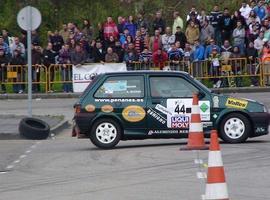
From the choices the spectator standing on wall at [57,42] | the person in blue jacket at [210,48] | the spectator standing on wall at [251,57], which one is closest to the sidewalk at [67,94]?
the spectator standing on wall at [251,57]

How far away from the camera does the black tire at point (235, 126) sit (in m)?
17.8

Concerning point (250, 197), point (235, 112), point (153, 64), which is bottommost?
point (250, 197)

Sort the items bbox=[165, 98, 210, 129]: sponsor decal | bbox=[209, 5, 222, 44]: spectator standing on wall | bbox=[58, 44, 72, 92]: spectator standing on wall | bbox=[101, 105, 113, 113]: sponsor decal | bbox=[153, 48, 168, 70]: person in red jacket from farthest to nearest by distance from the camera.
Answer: bbox=[209, 5, 222, 44]: spectator standing on wall
bbox=[58, 44, 72, 92]: spectator standing on wall
bbox=[153, 48, 168, 70]: person in red jacket
bbox=[101, 105, 113, 113]: sponsor decal
bbox=[165, 98, 210, 129]: sponsor decal

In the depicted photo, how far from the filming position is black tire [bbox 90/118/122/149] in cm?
1778

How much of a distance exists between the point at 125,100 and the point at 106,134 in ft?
2.68

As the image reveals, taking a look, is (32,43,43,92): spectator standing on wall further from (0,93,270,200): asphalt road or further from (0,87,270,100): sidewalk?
(0,93,270,200): asphalt road

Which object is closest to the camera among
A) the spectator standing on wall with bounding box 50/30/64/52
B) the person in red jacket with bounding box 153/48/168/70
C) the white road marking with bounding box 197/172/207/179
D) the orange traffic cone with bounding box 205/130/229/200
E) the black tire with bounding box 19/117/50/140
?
the orange traffic cone with bounding box 205/130/229/200

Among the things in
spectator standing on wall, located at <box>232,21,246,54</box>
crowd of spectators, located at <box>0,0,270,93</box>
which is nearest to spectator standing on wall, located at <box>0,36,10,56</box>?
crowd of spectators, located at <box>0,0,270,93</box>

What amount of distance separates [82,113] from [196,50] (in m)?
15.3

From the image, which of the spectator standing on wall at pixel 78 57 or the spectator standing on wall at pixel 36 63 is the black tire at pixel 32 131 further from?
the spectator standing on wall at pixel 36 63

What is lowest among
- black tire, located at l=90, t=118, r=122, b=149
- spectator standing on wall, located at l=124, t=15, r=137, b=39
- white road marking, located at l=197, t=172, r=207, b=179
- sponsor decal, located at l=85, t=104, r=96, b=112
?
white road marking, located at l=197, t=172, r=207, b=179

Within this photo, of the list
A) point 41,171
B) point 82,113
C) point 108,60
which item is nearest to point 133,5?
point 108,60

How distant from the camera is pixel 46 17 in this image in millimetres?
54219

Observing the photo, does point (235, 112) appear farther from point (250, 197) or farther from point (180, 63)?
point (180, 63)
